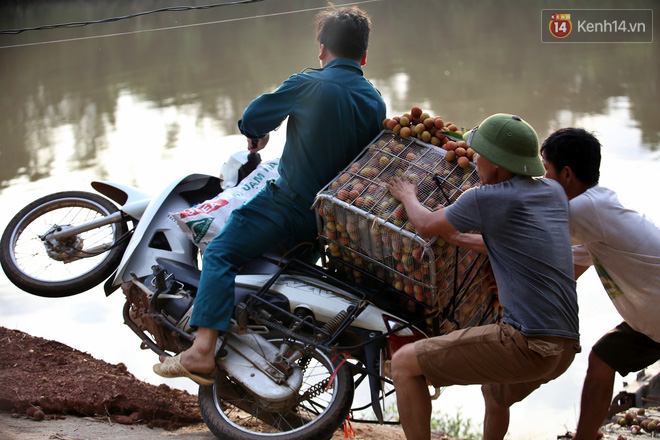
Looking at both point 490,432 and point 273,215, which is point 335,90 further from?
point 490,432

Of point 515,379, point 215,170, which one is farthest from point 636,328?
point 215,170

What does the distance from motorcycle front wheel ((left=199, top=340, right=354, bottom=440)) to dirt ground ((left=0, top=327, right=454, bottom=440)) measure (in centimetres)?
27

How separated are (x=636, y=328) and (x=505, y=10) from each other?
31.4 ft

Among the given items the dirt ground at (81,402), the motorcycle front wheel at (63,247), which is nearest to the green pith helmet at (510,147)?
the dirt ground at (81,402)

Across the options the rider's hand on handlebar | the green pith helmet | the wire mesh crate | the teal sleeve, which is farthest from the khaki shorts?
the rider's hand on handlebar

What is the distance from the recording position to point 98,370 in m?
3.74

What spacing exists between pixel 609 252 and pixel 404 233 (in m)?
0.84

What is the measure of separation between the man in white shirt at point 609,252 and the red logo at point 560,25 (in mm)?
7882

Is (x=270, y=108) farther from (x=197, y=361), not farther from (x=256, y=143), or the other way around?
(x=197, y=361)

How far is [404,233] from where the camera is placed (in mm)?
2504

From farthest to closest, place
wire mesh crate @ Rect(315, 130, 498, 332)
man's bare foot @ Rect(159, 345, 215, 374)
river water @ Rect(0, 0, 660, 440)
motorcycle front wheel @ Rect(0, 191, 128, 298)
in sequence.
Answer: river water @ Rect(0, 0, 660, 440), motorcycle front wheel @ Rect(0, 191, 128, 298), man's bare foot @ Rect(159, 345, 215, 374), wire mesh crate @ Rect(315, 130, 498, 332)

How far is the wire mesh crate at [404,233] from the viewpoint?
8.40ft

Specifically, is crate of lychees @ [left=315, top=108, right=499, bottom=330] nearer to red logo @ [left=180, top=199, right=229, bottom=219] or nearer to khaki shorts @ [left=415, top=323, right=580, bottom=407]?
khaki shorts @ [left=415, top=323, right=580, bottom=407]

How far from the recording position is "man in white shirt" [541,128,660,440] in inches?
101
